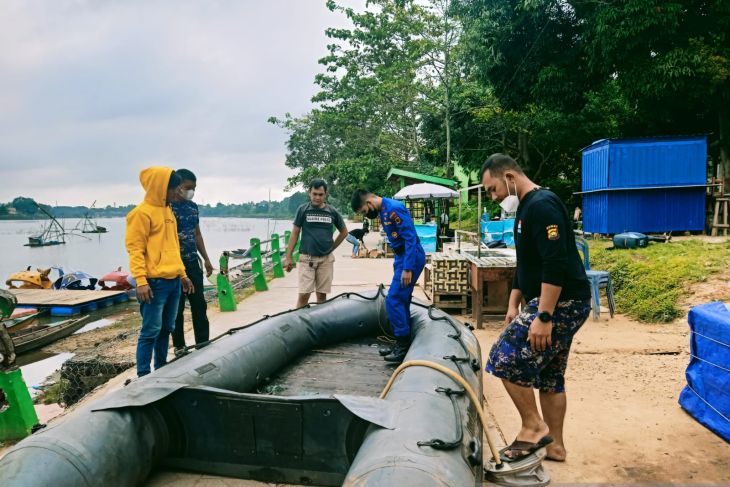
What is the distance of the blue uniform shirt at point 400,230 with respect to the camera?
13.6 feet

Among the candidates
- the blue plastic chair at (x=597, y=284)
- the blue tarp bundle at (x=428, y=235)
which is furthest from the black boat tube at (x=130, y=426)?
the blue tarp bundle at (x=428, y=235)

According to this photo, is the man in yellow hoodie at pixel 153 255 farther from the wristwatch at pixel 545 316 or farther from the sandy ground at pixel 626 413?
the wristwatch at pixel 545 316

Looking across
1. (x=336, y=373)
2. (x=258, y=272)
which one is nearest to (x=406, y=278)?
(x=336, y=373)

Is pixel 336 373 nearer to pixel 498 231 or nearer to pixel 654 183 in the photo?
pixel 654 183

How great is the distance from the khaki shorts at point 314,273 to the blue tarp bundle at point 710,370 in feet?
11.4

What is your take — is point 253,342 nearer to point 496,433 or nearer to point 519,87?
point 496,433

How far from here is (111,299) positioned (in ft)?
A: 41.4

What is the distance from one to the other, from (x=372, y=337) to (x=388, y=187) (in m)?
17.6

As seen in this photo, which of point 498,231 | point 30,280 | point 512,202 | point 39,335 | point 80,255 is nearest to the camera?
point 512,202

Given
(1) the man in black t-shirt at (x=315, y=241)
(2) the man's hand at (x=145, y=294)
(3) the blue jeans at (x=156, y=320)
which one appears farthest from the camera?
(1) the man in black t-shirt at (x=315, y=241)

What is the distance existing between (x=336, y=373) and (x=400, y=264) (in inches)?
42.7

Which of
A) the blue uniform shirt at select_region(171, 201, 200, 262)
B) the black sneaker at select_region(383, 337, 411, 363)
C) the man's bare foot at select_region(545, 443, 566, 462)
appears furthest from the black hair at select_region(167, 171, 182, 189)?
the man's bare foot at select_region(545, 443, 566, 462)

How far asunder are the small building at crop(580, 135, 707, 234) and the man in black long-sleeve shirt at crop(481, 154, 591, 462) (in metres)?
10.6

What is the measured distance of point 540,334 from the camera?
240cm
